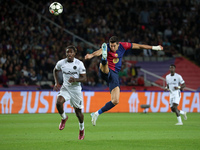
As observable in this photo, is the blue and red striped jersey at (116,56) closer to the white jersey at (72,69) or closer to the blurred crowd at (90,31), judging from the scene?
the white jersey at (72,69)

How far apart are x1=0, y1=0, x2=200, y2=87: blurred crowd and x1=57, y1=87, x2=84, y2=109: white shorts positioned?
1254 cm

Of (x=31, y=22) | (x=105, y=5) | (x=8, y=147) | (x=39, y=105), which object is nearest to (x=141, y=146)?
(x=8, y=147)

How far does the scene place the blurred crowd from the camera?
79.0 ft

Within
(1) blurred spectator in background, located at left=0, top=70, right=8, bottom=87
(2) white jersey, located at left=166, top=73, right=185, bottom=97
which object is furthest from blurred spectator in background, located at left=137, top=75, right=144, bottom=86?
(2) white jersey, located at left=166, top=73, right=185, bottom=97

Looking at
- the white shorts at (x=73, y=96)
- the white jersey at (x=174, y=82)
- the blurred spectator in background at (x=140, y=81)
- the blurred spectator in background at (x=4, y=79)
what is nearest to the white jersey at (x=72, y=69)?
the white shorts at (x=73, y=96)

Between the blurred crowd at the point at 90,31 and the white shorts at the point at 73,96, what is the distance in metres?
12.5

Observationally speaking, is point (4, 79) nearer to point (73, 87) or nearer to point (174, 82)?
point (174, 82)

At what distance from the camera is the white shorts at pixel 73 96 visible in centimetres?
1042

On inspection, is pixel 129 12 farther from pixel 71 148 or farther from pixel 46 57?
pixel 71 148

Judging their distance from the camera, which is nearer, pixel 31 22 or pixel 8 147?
pixel 8 147

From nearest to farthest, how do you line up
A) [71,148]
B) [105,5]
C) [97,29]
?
[71,148]
[97,29]
[105,5]

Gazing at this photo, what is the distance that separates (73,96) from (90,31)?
1909 centimetres

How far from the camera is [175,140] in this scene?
10.4m

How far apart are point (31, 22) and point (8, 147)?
61.9ft
